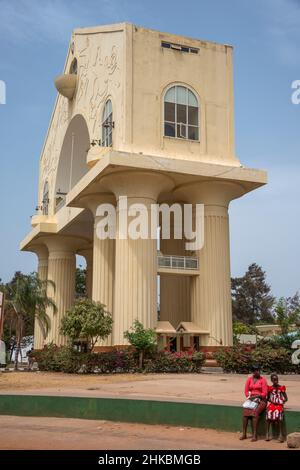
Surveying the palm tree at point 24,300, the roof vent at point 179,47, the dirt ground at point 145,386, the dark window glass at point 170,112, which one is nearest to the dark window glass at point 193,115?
the dark window glass at point 170,112

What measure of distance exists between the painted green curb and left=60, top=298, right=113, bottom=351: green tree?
474 inches

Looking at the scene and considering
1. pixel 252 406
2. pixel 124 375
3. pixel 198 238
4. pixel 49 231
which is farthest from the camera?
pixel 49 231

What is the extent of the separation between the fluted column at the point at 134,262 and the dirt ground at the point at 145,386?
536 cm

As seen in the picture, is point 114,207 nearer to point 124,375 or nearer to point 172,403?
point 124,375

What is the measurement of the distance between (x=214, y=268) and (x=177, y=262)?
2066mm

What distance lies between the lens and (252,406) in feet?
39.1

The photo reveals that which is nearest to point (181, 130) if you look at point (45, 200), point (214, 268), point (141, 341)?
point (214, 268)

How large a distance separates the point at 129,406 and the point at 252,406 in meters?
3.34

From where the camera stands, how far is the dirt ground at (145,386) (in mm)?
16953

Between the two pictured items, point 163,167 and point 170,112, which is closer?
point 163,167

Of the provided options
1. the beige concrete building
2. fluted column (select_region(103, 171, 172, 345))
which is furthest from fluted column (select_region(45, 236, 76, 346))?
fluted column (select_region(103, 171, 172, 345))

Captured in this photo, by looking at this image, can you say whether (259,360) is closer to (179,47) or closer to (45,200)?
(179,47)

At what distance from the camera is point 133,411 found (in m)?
13.9
